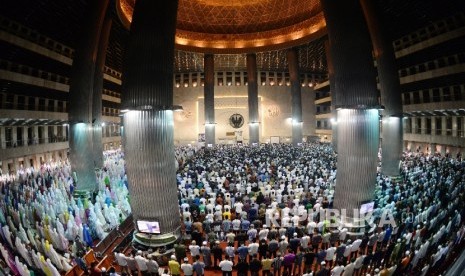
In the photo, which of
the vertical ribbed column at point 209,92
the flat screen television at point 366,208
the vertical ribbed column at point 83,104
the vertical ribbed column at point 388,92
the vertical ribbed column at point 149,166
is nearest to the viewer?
the vertical ribbed column at point 149,166

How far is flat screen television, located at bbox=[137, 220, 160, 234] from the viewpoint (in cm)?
1011

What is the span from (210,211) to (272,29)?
30871 millimetres

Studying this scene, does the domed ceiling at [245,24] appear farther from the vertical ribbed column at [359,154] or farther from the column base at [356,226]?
the column base at [356,226]

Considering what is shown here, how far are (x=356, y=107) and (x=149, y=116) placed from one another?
24.8 feet

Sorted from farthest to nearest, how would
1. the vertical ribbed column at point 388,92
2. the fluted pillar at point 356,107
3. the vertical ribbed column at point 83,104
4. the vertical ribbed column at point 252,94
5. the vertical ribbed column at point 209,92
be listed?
the vertical ribbed column at point 252,94 < the vertical ribbed column at point 209,92 < the vertical ribbed column at point 388,92 < the vertical ribbed column at point 83,104 < the fluted pillar at point 356,107

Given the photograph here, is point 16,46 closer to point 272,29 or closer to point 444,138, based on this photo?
point 272,29

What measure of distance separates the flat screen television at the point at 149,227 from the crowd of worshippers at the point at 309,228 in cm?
111

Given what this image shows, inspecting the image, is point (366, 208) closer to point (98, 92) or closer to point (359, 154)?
point (359, 154)

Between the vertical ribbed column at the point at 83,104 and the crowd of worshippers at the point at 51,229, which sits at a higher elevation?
the vertical ribbed column at the point at 83,104

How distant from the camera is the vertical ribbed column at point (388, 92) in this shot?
64.5 feet

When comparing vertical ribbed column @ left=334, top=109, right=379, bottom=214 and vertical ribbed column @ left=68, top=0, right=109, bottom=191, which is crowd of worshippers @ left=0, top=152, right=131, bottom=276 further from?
vertical ribbed column @ left=334, top=109, right=379, bottom=214

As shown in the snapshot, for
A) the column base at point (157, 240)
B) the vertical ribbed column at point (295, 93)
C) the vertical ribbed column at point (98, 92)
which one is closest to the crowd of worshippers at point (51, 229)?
the column base at point (157, 240)

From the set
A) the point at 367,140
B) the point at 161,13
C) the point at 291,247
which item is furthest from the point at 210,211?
Answer: the point at 161,13

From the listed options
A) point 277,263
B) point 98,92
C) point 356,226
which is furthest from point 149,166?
point 98,92
